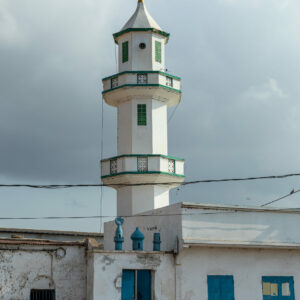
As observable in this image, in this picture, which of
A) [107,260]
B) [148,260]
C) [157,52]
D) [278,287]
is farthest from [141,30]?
[278,287]

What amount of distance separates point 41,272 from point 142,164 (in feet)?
31.5

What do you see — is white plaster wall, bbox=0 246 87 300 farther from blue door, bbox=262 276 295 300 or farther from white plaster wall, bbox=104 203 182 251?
blue door, bbox=262 276 295 300

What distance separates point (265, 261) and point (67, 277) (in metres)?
8.10

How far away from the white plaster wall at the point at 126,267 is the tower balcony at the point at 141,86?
11.1 m

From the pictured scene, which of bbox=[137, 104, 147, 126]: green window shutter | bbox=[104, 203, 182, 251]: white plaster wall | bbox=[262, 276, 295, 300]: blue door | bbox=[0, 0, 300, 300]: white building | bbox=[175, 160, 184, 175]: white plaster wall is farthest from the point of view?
bbox=[137, 104, 147, 126]: green window shutter

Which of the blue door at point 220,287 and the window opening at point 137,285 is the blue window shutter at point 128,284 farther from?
the blue door at point 220,287

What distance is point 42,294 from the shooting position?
22.1 m

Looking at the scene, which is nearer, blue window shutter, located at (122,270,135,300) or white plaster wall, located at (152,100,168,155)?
blue window shutter, located at (122,270,135,300)

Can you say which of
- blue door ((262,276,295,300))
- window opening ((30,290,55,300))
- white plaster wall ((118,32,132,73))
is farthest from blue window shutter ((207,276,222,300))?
white plaster wall ((118,32,132,73))

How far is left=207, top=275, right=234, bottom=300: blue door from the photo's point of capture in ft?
74.7

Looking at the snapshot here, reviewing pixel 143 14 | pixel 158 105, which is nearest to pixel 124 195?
pixel 158 105

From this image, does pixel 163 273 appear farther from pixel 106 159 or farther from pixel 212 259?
pixel 106 159

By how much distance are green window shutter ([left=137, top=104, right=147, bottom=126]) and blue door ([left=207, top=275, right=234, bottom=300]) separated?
10810 millimetres

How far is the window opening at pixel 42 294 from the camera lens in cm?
2197
